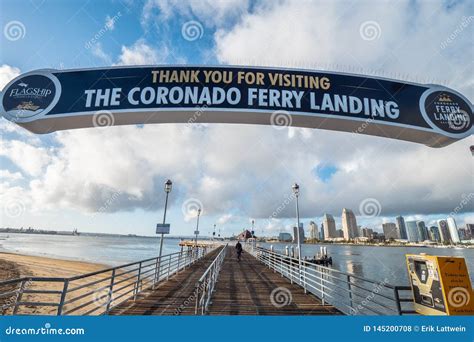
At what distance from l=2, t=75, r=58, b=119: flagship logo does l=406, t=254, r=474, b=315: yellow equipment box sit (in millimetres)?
6525

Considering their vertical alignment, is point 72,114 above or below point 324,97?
below

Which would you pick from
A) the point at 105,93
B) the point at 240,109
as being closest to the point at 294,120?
the point at 240,109

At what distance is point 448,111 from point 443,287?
2736 millimetres

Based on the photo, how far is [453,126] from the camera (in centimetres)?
383

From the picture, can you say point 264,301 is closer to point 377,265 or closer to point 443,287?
point 443,287

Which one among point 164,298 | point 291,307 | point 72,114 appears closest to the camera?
point 72,114

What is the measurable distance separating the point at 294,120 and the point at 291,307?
182 inches

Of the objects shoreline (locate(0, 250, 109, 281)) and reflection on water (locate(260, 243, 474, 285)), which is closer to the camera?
shoreline (locate(0, 250, 109, 281))

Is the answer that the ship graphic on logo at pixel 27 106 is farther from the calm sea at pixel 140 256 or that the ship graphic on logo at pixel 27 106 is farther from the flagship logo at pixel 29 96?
the calm sea at pixel 140 256

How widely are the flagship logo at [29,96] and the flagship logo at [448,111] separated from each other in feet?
20.0

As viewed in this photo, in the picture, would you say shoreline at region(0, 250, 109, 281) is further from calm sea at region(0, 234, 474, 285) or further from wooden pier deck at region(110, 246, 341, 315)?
wooden pier deck at region(110, 246, 341, 315)

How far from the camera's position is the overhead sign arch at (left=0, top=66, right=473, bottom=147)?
3.83 meters

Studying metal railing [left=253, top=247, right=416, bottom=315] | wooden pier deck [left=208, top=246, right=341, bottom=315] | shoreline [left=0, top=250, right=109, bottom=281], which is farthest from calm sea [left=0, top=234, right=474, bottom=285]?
wooden pier deck [left=208, top=246, right=341, bottom=315]

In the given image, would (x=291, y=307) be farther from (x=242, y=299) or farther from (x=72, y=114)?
(x=72, y=114)
